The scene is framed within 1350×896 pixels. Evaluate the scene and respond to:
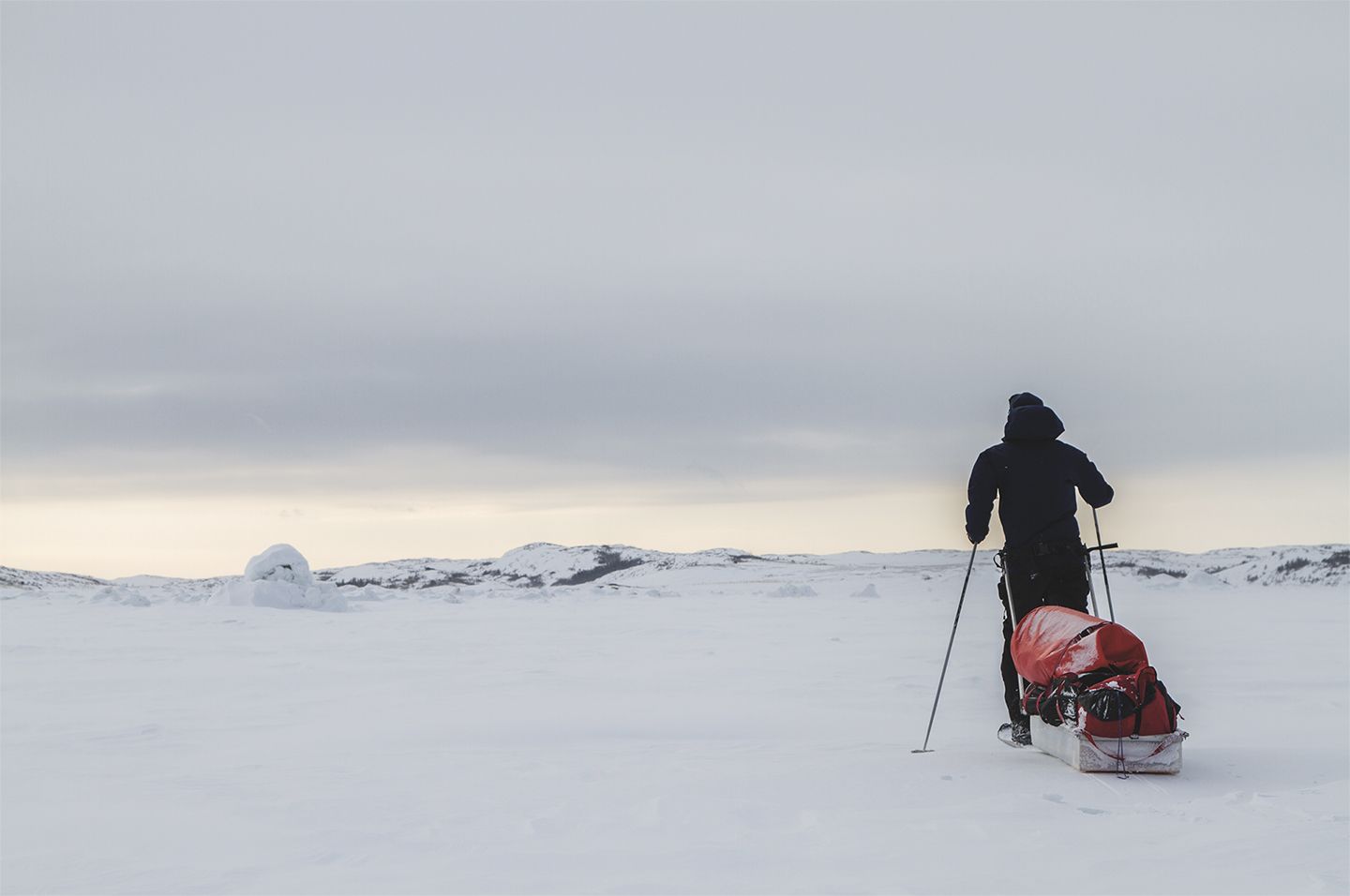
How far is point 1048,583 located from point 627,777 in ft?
8.86

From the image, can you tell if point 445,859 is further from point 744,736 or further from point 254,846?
point 744,736

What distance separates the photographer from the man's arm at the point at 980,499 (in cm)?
634

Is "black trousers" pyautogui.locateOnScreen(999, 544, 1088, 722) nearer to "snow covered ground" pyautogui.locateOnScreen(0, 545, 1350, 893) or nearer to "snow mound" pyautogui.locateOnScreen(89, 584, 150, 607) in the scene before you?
Result: "snow covered ground" pyautogui.locateOnScreen(0, 545, 1350, 893)

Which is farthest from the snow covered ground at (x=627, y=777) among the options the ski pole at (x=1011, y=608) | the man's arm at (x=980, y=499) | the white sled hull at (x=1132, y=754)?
the man's arm at (x=980, y=499)

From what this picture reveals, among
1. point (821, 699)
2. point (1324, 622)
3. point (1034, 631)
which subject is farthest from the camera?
point (1324, 622)

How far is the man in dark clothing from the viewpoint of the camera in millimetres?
6348

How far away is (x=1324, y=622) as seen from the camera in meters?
17.7

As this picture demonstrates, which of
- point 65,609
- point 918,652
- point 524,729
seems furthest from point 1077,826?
point 65,609

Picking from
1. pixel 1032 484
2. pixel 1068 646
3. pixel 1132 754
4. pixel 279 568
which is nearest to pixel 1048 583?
pixel 1032 484

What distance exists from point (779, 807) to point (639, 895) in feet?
4.11

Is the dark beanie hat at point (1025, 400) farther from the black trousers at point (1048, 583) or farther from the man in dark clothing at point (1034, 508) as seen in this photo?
the black trousers at point (1048, 583)

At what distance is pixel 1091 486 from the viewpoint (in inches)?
254

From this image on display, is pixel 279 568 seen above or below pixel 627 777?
above

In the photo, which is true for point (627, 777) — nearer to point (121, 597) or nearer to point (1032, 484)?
point (1032, 484)
